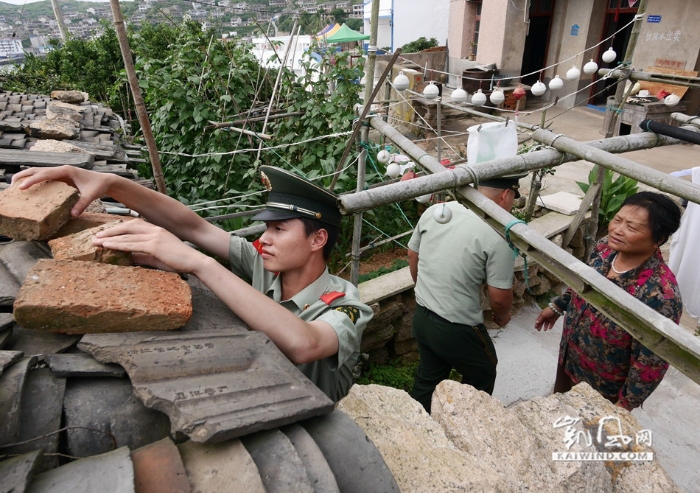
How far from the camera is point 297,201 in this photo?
1.79 m

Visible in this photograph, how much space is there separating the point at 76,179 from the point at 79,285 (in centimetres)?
A: 62

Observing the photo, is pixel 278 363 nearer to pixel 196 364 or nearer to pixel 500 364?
pixel 196 364

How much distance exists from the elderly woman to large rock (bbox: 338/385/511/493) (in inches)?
55.2

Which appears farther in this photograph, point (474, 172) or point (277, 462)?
point (474, 172)

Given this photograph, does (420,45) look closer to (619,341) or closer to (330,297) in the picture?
(619,341)

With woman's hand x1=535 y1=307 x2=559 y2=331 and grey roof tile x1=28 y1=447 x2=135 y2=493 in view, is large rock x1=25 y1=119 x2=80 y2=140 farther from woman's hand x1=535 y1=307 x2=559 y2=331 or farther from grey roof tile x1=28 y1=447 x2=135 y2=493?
woman's hand x1=535 y1=307 x2=559 y2=331

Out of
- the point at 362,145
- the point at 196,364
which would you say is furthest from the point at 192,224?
the point at 362,145

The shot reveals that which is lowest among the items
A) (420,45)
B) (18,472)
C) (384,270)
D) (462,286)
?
(384,270)

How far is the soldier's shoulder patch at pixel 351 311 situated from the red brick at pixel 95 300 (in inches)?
21.5

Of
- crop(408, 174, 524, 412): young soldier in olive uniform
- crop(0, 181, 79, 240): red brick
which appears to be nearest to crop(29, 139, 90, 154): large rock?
crop(0, 181, 79, 240): red brick

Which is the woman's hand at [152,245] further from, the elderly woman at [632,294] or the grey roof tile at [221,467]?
the elderly woman at [632,294]

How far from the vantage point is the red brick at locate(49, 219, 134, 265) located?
4.58ft

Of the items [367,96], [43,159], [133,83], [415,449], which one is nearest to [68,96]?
[133,83]

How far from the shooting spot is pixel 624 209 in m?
2.73
